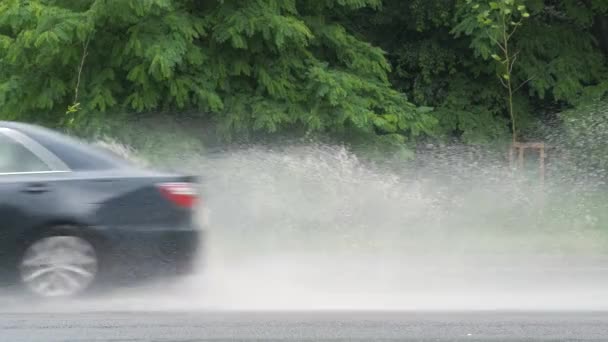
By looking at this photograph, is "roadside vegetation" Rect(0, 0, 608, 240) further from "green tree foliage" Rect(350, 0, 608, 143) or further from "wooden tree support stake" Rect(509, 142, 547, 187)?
"wooden tree support stake" Rect(509, 142, 547, 187)

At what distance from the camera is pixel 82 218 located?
7.68m

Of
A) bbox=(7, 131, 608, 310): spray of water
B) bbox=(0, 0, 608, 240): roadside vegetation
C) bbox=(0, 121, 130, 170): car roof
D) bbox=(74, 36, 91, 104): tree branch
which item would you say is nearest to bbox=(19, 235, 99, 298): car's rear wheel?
bbox=(7, 131, 608, 310): spray of water

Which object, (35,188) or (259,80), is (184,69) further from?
(35,188)

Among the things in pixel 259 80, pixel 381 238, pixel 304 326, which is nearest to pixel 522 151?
pixel 381 238

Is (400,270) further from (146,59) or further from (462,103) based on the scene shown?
(462,103)

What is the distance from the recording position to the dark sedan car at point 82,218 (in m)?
7.64

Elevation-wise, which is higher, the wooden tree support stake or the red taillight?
the wooden tree support stake

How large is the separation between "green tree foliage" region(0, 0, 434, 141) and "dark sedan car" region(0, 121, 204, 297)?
4.88 m

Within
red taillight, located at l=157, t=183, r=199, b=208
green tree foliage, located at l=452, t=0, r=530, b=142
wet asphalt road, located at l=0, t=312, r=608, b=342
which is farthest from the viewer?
green tree foliage, located at l=452, t=0, r=530, b=142

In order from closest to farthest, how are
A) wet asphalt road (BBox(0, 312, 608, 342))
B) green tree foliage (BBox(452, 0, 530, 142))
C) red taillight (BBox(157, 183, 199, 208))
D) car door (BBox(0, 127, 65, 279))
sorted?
wet asphalt road (BBox(0, 312, 608, 342))
car door (BBox(0, 127, 65, 279))
red taillight (BBox(157, 183, 199, 208))
green tree foliage (BBox(452, 0, 530, 142))

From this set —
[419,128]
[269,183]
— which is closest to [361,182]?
[269,183]

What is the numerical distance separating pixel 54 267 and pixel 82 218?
0.46 m

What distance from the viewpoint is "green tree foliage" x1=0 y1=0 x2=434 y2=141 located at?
12914 mm

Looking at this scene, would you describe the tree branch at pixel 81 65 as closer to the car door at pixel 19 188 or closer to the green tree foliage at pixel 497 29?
the car door at pixel 19 188
